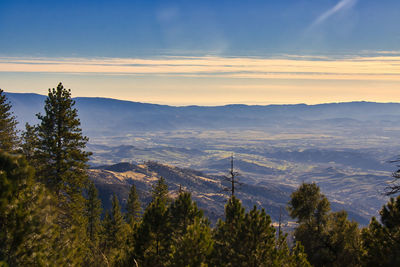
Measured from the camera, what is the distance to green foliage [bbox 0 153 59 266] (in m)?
15.7

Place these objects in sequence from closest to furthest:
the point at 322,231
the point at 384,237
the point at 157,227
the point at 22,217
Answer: the point at 22,217
the point at 384,237
the point at 157,227
the point at 322,231

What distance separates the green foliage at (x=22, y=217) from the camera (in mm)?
15711

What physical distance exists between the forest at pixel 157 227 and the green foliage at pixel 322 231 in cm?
10

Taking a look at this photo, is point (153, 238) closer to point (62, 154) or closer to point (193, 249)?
point (193, 249)

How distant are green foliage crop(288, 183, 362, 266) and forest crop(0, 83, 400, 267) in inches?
3.8

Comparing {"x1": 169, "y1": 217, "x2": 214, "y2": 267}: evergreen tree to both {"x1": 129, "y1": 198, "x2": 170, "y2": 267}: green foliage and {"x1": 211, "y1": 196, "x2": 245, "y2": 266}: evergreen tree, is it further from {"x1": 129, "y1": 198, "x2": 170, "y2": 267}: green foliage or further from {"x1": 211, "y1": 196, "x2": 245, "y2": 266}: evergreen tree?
{"x1": 129, "y1": 198, "x2": 170, "y2": 267}: green foliage

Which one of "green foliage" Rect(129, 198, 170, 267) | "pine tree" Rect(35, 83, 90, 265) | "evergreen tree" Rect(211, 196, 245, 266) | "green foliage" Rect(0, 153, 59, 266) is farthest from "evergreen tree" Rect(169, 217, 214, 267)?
"pine tree" Rect(35, 83, 90, 265)

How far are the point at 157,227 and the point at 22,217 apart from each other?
14.3 m

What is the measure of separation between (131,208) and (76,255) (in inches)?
2250

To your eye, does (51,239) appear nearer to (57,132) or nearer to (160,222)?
(160,222)

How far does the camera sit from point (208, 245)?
2369 centimetres

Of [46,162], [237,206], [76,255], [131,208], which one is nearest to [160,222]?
[237,206]

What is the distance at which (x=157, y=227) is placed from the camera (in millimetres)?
28938

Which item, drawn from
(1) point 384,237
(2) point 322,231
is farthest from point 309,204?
(1) point 384,237
